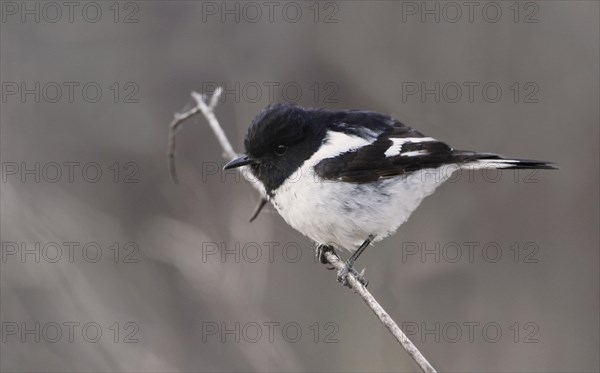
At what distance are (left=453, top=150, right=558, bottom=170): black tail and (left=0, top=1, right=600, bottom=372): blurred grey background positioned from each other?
4.03 ft

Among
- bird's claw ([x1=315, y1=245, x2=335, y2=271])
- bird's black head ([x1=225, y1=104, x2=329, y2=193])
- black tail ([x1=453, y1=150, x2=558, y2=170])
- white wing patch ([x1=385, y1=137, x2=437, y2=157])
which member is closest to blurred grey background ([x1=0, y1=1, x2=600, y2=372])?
bird's claw ([x1=315, y1=245, x2=335, y2=271])

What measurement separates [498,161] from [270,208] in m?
1.50

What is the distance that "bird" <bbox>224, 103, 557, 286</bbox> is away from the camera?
425 centimetres

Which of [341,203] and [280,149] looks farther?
[280,149]

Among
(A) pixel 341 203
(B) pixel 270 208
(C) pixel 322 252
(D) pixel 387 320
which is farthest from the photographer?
(B) pixel 270 208

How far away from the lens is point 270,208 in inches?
199

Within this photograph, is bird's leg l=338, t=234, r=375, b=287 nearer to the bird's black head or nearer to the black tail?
the bird's black head

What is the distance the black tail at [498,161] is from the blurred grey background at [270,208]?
1.23m

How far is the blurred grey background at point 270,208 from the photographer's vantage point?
19.1 ft

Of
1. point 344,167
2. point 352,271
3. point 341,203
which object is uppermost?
point 344,167

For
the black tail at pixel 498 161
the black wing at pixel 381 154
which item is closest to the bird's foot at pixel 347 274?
the black wing at pixel 381 154

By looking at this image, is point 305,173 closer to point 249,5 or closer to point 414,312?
point 414,312

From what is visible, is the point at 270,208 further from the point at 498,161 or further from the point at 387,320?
the point at 387,320

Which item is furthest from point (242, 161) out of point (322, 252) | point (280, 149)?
point (322, 252)
